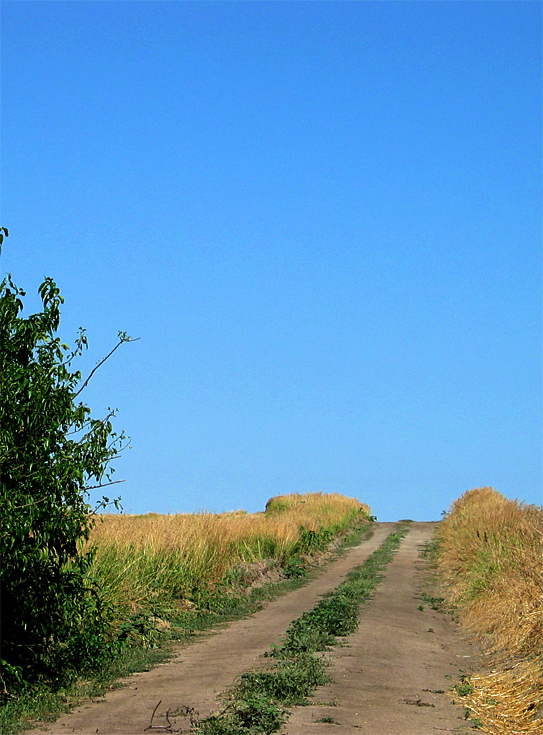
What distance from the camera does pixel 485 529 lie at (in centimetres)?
2084

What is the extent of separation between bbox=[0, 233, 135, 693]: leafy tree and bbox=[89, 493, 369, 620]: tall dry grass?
44.2 inches

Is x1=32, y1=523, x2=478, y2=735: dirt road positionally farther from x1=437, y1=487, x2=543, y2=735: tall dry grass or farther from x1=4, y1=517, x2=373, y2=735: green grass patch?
x1=437, y1=487, x2=543, y2=735: tall dry grass

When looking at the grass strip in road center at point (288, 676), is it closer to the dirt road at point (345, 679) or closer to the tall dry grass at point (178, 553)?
the dirt road at point (345, 679)

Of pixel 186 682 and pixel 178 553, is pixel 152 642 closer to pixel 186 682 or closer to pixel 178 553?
pixel 186 682

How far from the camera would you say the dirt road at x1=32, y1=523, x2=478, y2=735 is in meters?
7.99

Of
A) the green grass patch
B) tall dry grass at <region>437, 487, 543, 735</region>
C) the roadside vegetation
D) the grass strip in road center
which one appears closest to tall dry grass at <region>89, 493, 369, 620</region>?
the roadside vegetation

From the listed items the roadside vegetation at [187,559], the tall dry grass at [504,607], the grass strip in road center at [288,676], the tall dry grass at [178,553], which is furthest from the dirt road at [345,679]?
the tall dry grass at [178,553]

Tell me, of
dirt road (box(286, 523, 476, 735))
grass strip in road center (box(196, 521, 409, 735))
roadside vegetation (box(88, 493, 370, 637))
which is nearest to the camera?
grass strip in road center (box(196, 521, 409, 735))

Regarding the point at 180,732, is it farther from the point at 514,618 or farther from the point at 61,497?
the point at 514,618

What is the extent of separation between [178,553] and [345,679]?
7374 millimetres

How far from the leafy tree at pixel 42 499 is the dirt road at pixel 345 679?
1.10m

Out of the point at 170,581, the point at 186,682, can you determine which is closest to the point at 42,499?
the point at 186,682

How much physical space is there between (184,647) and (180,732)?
210 inches

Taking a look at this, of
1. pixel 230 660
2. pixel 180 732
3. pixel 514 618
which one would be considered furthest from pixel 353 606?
pixel 180 732
